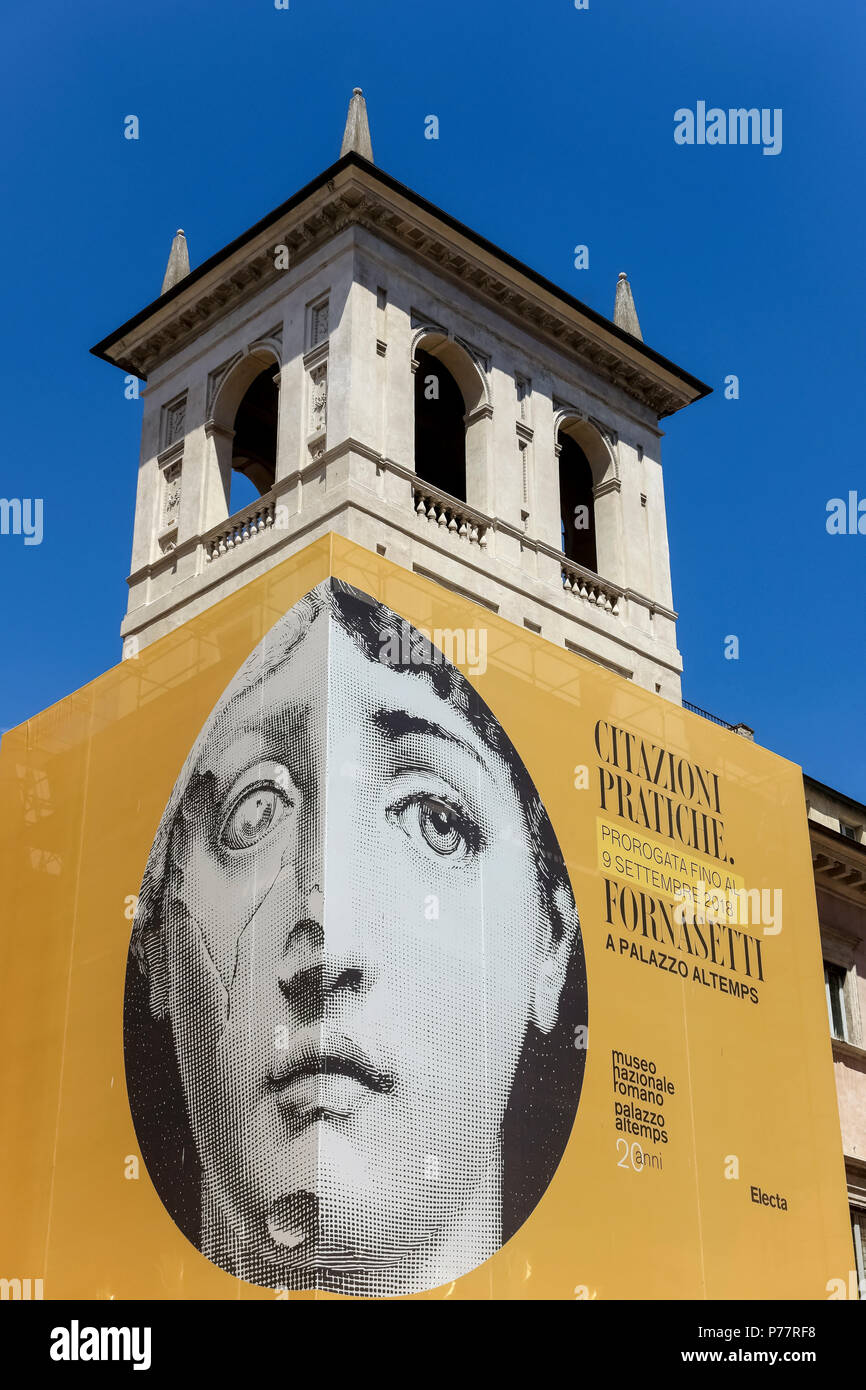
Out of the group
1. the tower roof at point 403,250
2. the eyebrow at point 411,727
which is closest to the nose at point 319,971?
the eyebrow at point 411,727

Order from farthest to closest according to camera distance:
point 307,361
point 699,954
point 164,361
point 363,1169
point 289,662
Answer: point 164,361 → point 307,361 → point 699,954 → point 289,662 → point 363,1169

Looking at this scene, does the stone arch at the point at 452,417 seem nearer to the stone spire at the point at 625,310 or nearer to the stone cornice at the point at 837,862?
the stone spire at the point at 625,310

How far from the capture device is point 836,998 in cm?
2805

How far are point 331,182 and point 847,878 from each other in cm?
1384

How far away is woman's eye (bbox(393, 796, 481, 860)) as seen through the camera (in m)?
19.7

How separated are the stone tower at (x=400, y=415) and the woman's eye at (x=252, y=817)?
417 cm

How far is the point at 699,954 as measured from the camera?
2267 cm

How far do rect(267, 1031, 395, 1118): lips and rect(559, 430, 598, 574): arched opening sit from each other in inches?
507

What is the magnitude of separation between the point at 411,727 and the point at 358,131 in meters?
10.8

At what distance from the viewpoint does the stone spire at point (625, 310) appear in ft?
97.6

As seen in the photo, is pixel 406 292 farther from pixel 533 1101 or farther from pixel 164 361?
pixel 533 1101

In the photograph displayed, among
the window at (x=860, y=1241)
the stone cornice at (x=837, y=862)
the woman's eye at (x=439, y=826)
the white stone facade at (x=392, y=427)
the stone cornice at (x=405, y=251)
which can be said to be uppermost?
the stone cornice at (x=405, y=251)

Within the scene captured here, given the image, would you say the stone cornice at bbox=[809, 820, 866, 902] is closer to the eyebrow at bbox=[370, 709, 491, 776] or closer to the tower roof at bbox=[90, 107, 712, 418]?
the tower roof at bbox=[90, 107, 712, 418]

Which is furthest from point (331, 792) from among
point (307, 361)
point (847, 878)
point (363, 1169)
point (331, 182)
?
point (847, 878)
